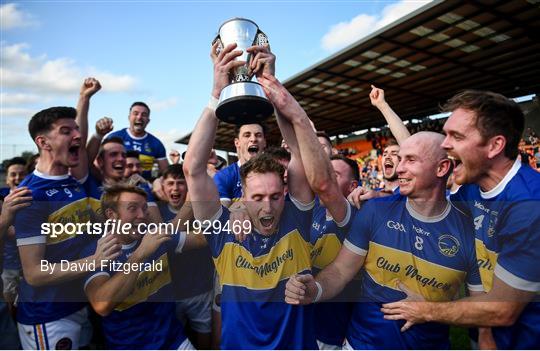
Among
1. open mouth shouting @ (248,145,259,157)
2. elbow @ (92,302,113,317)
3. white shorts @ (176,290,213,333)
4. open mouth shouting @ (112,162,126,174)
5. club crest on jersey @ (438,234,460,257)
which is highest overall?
open mouth shouting @ (248,145,259,157)

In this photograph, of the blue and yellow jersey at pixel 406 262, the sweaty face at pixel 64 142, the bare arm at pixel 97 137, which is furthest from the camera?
the bare arm at pixel 97 137

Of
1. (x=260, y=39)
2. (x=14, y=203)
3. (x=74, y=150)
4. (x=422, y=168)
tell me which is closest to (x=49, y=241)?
(x=14, y=203)

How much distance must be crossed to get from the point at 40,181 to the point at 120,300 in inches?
50.0

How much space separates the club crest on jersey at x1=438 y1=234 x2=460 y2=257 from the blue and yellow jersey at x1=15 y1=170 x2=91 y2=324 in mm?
2688

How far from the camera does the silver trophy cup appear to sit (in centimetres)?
213

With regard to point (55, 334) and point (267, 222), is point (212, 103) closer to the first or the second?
point (267, 222)

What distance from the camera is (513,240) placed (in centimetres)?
212

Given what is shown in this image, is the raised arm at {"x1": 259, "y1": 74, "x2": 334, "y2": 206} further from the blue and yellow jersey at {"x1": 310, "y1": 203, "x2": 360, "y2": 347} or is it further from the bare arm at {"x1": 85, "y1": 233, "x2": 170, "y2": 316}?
the bare arm at {"x1": 85, "y1": 233, "x2": 170, "y2": 316}

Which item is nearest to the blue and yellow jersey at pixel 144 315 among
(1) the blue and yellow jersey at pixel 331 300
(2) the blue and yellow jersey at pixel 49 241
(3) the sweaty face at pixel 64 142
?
(2) the blue and yellow jersey at pixel 49 241

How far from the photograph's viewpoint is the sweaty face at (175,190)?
4.34m

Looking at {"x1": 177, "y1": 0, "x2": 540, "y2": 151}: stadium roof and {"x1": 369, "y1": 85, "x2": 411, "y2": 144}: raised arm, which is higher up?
{"x1": 177, "y1": 0, "x2": 540, "y2": 151}: stadium roof

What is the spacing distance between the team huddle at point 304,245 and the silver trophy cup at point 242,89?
3.2 inches

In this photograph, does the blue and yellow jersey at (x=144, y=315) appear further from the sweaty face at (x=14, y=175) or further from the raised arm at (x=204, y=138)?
the sweaty face at (x=14, y=175)

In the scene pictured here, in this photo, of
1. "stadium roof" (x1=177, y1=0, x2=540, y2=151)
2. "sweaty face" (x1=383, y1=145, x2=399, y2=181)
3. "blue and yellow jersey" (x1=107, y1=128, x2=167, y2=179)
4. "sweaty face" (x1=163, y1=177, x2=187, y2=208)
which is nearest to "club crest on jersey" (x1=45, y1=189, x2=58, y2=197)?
"sweaty face" (x1=163, y1=177, x2=187, y2=208)
